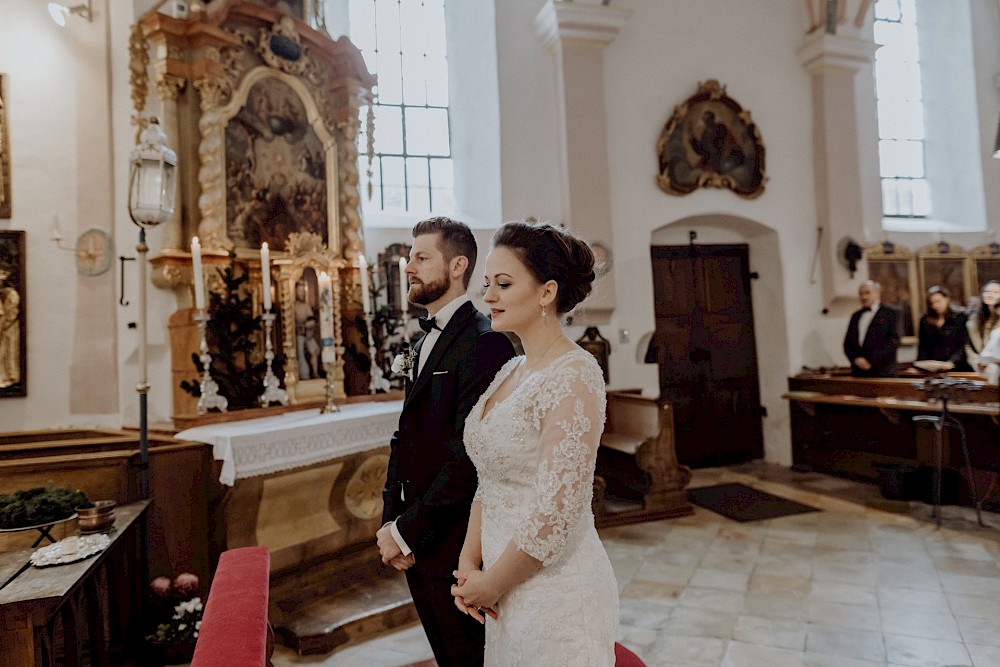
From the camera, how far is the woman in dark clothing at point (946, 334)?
7.97m

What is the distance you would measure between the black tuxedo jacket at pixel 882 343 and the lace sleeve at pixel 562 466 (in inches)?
280

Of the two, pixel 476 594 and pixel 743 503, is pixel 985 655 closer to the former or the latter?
pixel 476 594

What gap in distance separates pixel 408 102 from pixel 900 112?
6877 millimetres

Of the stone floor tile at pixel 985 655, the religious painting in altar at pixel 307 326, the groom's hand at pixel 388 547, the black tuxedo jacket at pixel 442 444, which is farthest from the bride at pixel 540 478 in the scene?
the religious painting in altar at pixel 307 326

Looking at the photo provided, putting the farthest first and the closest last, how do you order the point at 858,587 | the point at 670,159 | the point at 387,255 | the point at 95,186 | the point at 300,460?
the point at 670,159
the point at 387,255
the point at 95,186
the point at 858,587
the point at 300,460

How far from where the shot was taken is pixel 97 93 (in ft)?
17.2

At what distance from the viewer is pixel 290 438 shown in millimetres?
3729

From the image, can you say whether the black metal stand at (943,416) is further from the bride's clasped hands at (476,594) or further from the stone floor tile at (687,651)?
the bride's clasped hands at (476,594)

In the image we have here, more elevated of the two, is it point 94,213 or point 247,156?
point 247,156

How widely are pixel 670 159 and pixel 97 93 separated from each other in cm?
570

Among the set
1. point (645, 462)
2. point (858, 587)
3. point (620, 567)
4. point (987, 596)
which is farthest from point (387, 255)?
point (987, 596)

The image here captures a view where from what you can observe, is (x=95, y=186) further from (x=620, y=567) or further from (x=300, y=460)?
(x=620, y=567)

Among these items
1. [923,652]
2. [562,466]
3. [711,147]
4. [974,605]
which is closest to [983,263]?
[711,147]

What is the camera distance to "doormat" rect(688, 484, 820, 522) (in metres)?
6.05
